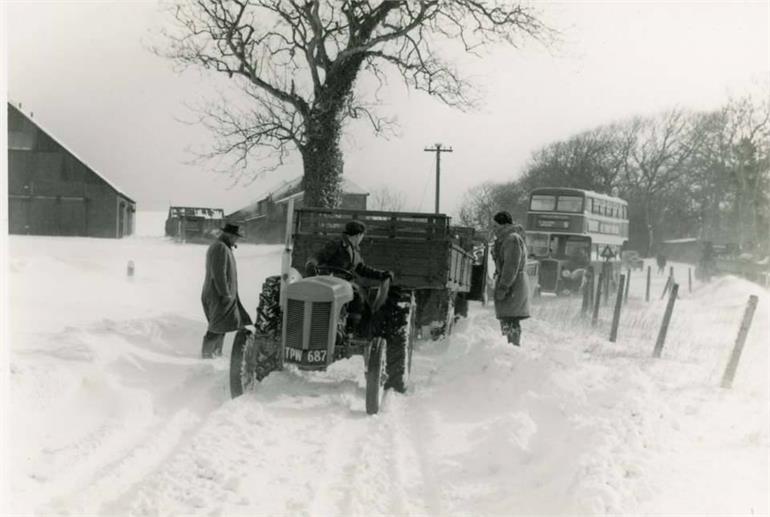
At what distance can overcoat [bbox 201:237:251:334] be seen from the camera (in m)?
8.13

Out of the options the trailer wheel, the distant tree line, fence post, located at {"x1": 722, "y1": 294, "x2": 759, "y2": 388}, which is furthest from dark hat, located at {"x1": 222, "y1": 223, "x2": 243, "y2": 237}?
the distant tree line

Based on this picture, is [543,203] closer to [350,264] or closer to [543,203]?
[543,203]

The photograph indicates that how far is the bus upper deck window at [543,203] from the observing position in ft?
85.4

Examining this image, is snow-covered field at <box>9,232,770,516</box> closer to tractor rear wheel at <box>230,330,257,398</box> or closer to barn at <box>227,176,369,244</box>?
tractor rear wheel at <box>230,330,257,398</box>

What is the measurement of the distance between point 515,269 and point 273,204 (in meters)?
41.7

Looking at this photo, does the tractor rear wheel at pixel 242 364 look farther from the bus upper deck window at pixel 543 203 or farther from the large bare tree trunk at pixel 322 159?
the bus upper deck window at pixel 543 203

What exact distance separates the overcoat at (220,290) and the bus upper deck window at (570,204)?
770 inches

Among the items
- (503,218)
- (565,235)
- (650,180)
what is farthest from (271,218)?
(503,218)

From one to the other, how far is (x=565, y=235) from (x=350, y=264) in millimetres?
19905

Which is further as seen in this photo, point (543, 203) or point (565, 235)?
point (543, 203)

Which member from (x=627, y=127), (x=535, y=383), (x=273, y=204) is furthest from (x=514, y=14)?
(x=273, y=204)

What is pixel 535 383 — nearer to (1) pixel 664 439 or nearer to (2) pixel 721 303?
(1) pixel 664 439

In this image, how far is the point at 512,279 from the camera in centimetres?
862

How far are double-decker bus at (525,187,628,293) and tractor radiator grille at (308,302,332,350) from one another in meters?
18.7
